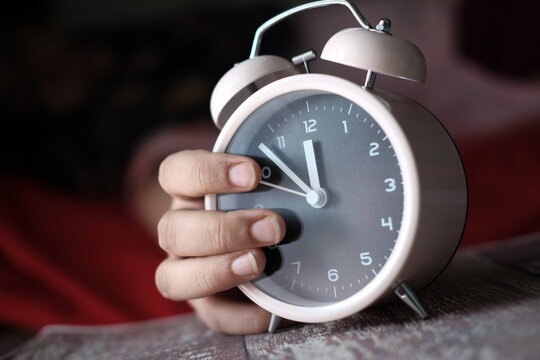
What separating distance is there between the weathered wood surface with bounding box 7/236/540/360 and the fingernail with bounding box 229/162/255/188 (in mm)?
209

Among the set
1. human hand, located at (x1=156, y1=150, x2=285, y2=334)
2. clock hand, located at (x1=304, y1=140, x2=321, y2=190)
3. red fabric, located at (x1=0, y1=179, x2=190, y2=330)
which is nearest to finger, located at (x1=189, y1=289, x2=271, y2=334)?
human hand, located at (x1=156, y1=150, x2=285, y2=334)

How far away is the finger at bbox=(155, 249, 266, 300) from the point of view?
0.65m

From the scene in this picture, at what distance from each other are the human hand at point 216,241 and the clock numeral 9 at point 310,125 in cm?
8

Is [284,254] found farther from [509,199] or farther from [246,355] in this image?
[509,199]

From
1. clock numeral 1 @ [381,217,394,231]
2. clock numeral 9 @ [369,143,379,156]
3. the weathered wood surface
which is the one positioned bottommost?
the weathered wood surface

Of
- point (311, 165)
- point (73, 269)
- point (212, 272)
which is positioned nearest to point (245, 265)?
point (212, 272)

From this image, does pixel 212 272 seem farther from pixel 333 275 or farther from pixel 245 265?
pixel 333 275

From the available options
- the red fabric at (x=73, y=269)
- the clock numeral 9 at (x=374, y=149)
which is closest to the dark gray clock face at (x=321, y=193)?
the clock numeral 9 at (x=374, y=149)

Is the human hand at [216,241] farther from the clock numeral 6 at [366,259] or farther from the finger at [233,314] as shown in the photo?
the clock numeral 6 at [366,259]

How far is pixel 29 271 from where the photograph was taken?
1.43 meters

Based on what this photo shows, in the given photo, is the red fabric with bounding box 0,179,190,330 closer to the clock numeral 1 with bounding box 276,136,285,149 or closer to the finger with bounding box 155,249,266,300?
the finger with bounding box 155,249,266,300

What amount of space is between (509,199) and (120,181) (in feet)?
6.70

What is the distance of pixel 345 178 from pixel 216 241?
0.19 m

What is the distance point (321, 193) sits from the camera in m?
0.63
